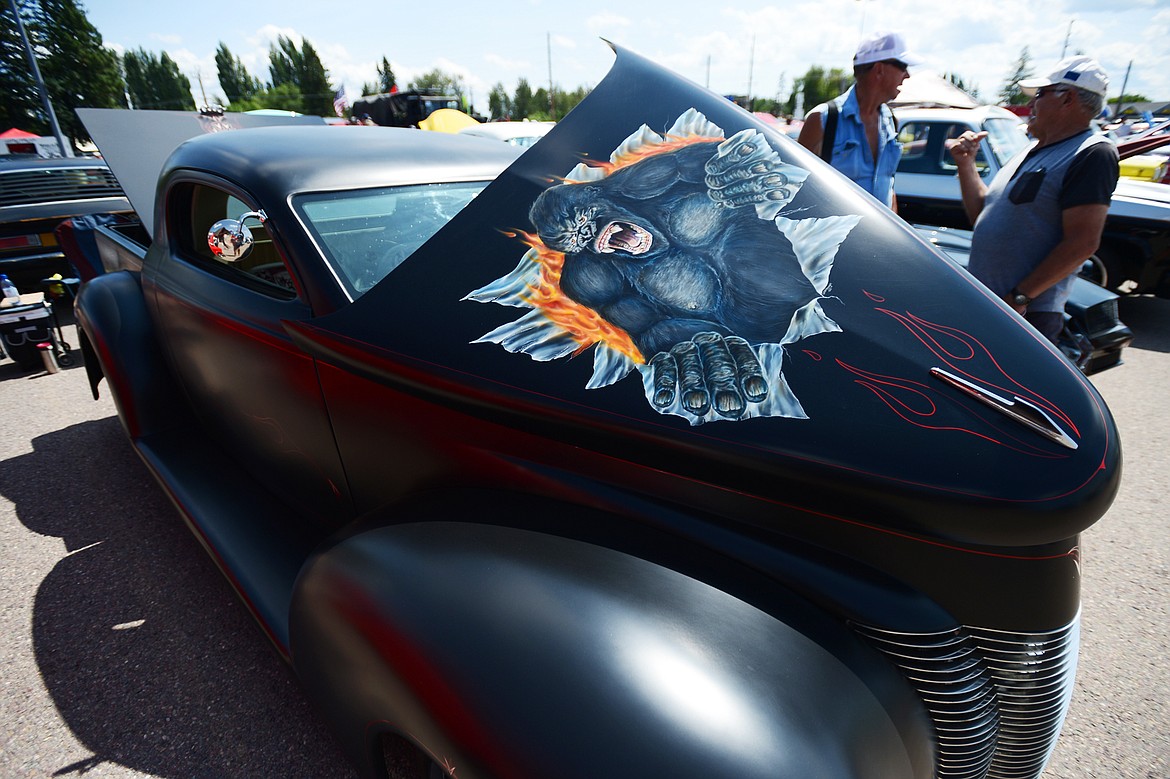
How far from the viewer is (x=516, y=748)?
0.98m

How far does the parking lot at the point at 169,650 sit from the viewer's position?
184cm

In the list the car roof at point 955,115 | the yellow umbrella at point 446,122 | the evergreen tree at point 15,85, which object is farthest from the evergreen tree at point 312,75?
the car roof at point 955,115

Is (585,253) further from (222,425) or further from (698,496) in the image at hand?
(222,425)

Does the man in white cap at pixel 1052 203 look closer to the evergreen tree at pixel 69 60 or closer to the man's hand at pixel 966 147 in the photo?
the man's hand at pixel 966 147

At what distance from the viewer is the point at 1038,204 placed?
102 inches

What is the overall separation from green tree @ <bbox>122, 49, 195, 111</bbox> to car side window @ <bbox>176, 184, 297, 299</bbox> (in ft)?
270

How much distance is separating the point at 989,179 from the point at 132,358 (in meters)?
7.57

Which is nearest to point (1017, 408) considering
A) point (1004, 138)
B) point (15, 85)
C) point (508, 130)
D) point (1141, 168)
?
point (1004, 138)

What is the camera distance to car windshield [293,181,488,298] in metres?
1.83

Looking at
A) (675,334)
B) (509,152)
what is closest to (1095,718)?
(675,334)

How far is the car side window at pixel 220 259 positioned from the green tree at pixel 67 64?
1420 inches

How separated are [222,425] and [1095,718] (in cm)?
322

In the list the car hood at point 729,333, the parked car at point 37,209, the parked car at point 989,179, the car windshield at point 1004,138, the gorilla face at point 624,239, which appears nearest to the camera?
the car hood at point 729,333

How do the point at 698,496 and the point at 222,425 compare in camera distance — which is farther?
the point at 222,425
